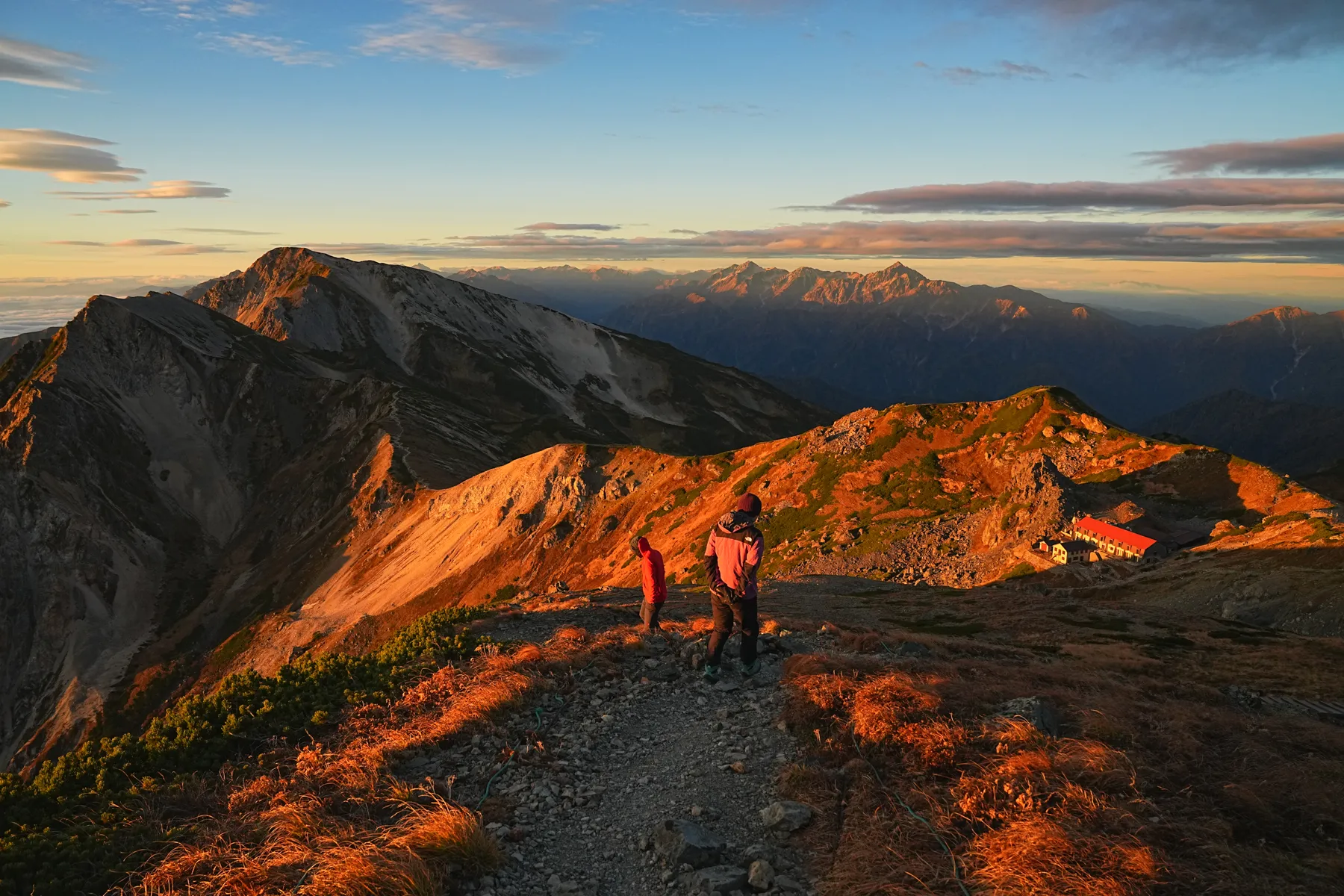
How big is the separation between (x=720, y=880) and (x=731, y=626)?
Answer: 292 inches

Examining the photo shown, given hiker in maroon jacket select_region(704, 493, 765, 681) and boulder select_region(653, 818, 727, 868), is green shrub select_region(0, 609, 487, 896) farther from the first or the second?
hiker in maroon jacket select_region(704, 493, 765, 681)

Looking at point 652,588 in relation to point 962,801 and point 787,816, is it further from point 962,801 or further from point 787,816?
point 962,801

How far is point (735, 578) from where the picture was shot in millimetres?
14930

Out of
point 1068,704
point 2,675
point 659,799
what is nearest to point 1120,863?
point 659,799

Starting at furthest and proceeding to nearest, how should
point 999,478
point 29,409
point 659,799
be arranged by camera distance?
point 29,409
point 999,478
point 659,799

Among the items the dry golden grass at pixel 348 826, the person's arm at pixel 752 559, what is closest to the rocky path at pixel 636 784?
the dry golden grass at pixel 348 826

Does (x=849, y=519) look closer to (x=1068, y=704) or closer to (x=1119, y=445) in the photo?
(x=1119, y=445)

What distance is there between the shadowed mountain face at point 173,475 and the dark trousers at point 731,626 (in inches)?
3720

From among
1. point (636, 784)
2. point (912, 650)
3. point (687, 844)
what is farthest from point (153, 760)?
point (912, 650)

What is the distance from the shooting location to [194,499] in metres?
126

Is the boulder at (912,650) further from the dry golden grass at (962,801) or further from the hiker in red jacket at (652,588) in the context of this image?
the dry golden grass at (962,801)

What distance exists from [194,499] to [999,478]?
130921mm

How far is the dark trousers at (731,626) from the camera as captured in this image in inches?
603

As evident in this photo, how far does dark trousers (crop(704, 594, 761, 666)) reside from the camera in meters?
15.3
